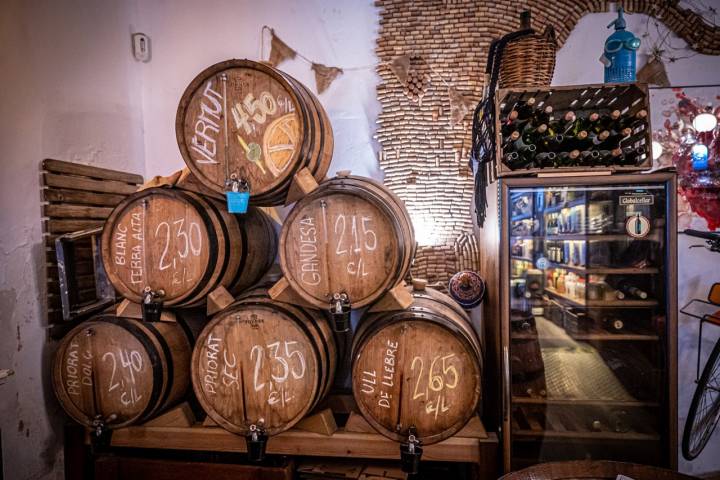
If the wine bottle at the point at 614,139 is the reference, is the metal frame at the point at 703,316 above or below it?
below

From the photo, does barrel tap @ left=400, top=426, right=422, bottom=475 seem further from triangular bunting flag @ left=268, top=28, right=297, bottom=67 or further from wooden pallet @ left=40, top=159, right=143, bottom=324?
triangular bunting flag @ left=268, top=28, right=297, bottom=67

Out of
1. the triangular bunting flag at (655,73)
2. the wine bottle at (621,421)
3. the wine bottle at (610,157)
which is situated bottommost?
the wine bottle at (621,421)

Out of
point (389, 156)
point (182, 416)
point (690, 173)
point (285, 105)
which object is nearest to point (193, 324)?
point (182, 416)

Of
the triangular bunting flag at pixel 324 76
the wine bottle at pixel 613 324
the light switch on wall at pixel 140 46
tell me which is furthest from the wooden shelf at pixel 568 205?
the light switch on wall at pixel 140 46

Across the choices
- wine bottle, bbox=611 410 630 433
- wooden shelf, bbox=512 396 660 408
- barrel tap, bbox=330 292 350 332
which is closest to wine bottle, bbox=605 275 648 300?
wooden shelf, bbox=512 396 660 408

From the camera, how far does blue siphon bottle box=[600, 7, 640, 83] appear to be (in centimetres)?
227

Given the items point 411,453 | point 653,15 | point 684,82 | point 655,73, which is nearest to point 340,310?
point 411,453

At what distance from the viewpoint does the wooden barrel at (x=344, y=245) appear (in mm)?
1934

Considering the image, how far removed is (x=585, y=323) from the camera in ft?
8.14

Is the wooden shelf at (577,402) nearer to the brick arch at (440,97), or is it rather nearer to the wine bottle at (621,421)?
the wine bottle at (621,421)

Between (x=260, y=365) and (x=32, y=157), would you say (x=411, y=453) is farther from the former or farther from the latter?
(x=32, y=157)

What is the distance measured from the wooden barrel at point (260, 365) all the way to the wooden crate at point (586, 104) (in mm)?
1423

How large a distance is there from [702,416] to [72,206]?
4722 millimetres

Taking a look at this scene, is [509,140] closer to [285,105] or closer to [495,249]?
[495,249]
